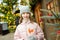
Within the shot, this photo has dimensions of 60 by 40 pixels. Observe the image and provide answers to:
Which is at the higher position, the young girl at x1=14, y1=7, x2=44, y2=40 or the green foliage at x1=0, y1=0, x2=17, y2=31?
the young girl at x1=14, y1=7, x2=44, y2=40

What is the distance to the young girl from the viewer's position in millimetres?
2471

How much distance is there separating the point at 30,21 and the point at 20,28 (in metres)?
0.17

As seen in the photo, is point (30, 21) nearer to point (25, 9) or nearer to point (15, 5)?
point (25, 9)

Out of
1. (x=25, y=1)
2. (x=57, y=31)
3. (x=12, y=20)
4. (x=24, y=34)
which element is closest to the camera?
(x=57, y=31)

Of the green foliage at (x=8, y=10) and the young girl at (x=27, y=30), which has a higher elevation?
the young girl at (x=27, y=30)

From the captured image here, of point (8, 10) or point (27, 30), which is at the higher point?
point (27, 30)

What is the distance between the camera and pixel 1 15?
11.1 m

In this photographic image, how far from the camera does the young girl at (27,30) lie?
2.47 metres

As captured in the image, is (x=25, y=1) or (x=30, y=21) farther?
(x=25, y=1)

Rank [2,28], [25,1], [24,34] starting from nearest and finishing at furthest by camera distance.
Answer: [24,34] < [25,1] < [2,28]

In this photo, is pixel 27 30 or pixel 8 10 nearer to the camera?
pixel 27 30

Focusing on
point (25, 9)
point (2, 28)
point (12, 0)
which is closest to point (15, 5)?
point (12, 0)

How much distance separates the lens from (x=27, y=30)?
251 centimetres

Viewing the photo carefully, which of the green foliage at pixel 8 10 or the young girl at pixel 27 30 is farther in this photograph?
the green foliage at pixel 8 10
